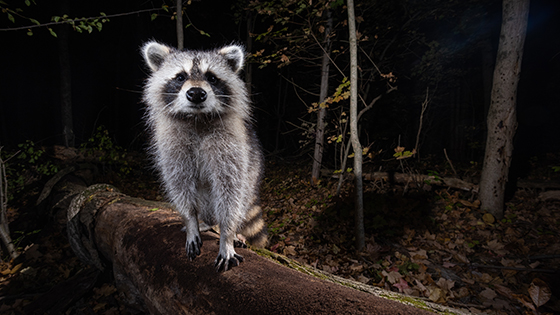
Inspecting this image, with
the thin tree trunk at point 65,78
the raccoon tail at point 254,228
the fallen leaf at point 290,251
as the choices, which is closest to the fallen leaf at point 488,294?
the fallen leaf at point 290,251

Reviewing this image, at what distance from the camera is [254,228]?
9.87 feet

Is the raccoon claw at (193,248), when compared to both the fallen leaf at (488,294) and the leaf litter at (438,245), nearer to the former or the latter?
the leaf litter at (438,245)

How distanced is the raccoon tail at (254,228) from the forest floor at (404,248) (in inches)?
60.7

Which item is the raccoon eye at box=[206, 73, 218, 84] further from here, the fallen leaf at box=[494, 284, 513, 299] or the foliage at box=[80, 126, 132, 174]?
the foliage at box=[80, 126, 132, 174]

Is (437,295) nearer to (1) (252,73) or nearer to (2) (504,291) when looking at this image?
(2) (504,291)

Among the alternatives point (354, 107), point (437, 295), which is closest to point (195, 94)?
point (354, 107)

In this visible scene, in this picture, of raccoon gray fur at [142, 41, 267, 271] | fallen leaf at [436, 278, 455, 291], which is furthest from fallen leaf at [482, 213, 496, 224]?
raccoon gray fur at [142, 41, 267, 271]

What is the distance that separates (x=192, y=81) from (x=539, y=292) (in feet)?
15.8

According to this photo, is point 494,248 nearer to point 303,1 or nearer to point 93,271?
point 303,1

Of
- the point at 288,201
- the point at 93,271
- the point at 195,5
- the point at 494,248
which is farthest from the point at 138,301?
the point at 195,5

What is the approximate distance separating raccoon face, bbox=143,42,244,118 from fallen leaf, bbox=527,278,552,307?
4304 mm

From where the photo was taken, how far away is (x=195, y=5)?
27.9ft

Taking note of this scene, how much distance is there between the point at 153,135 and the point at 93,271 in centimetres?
287

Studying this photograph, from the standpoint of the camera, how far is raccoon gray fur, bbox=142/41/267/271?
6.81ft
